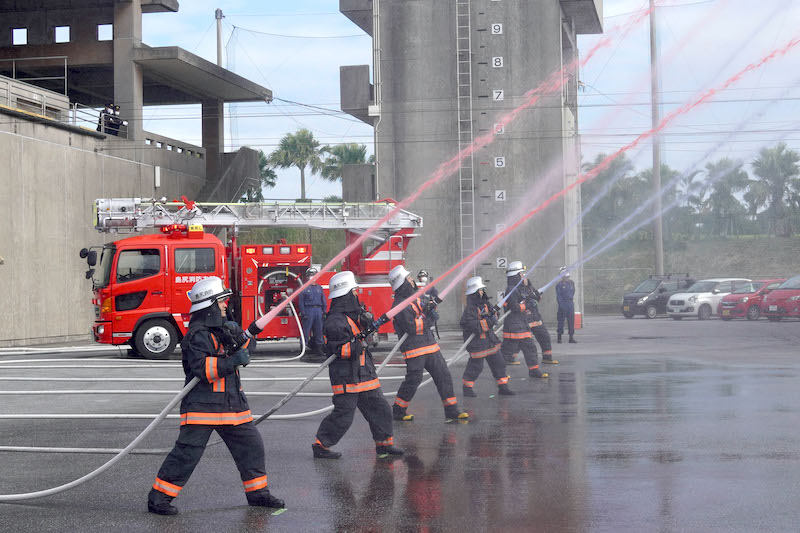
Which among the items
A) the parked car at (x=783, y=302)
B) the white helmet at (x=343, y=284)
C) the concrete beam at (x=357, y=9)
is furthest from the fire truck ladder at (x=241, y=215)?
the parked car at (x=783, y=302)

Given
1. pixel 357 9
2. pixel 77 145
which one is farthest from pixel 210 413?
pixel 357 9

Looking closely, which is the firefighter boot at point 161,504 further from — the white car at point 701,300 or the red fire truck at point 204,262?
the white car at point 701,300

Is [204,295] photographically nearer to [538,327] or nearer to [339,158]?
[538,327]

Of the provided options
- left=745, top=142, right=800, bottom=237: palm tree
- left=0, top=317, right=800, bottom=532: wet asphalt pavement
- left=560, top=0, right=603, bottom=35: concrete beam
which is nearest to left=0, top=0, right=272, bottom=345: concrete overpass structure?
left=0, top=317, right=800, bottom=532: wet asphalt pavement

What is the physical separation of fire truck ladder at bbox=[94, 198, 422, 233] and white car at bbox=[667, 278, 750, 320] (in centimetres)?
1589

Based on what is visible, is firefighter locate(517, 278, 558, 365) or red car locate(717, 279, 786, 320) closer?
firefighter locate(517, 278, 558, 365)

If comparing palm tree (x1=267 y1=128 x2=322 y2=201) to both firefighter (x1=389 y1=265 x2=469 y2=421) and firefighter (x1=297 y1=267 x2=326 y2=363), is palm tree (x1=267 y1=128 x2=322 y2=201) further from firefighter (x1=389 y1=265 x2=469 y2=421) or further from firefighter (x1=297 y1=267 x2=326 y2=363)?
firefighter (x1=389 y1=265 x2=469 y2=421)

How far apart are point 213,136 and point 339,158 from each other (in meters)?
18.1

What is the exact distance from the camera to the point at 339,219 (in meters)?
20.2

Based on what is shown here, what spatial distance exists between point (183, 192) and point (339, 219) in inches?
564

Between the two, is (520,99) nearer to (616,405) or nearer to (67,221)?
(67,221)

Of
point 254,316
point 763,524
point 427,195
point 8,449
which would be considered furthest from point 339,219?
point 763,524

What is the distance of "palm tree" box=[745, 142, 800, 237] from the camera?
148 feet

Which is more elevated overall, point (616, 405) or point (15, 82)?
point (15, 82)
